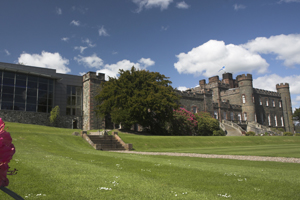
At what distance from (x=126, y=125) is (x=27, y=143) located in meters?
17.9

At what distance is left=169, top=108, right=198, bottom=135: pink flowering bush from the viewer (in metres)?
43.0

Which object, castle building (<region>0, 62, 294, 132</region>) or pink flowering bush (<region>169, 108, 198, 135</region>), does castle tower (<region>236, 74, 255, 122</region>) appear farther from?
pink flowering bush (<region>169, 108, 198, 135</region>)

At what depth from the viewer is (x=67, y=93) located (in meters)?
41.8

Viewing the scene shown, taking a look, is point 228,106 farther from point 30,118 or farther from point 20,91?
point 20,91

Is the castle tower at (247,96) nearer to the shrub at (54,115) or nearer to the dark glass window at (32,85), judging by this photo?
the shrub at (54,115)

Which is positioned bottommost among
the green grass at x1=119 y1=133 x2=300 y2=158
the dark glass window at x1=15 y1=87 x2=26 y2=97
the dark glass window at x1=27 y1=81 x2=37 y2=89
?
the green grass at x1=119 y1=133 x2=300 y2=158

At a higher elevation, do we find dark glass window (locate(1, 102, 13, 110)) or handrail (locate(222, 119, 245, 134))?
dark glass window (locate(1, 102, 13, 110))

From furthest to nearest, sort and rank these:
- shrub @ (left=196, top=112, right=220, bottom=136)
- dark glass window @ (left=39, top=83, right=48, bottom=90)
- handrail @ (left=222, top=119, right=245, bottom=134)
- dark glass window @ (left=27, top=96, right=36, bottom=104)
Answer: handrail @ (left=222, top=119, right=245, bottom=134), shrub @ (left=196, top=112, right=220, bottom=136), dark glass window @ (left=39, top=83, right=48, bottom=90), dark glass window @ (left=27, top=96, right=36, bottom=104)

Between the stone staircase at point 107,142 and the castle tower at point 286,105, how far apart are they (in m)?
65.8

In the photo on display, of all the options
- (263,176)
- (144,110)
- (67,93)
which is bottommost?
(263,176)

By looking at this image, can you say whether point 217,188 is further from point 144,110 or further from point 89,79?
point 89,79

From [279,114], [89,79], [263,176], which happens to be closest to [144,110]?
[89,79]

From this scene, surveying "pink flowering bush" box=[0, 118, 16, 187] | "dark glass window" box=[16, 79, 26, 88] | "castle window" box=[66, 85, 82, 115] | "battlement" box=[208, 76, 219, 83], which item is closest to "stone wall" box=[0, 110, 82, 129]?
"castle window" box=[66, 85, 82, 115]

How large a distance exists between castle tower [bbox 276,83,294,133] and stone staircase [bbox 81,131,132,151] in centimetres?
6584
